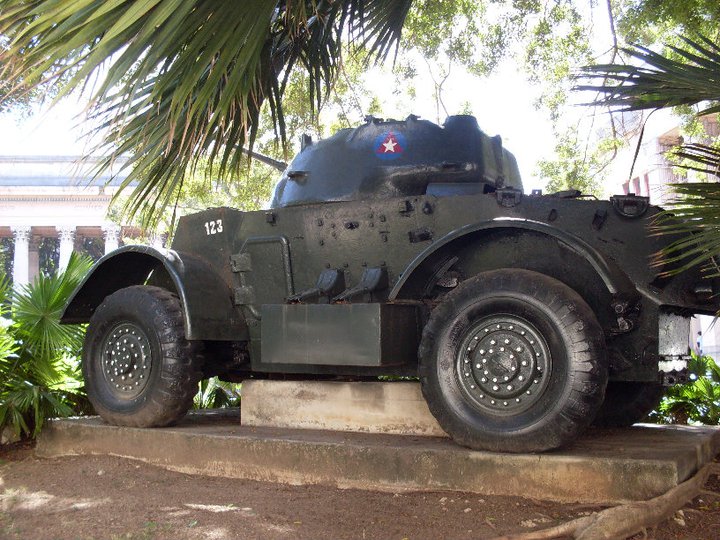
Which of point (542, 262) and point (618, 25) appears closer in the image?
point (542, 262)

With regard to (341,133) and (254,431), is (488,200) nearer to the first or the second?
(341,133)

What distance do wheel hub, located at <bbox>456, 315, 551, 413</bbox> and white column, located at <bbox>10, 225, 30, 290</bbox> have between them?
1380 inches

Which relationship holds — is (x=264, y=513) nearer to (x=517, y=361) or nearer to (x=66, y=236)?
(x=517, y=361)

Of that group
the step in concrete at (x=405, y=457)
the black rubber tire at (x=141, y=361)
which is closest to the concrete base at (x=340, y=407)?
the step in concrete at (x=405, y=457)

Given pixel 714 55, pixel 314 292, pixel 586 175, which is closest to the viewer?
pixel 714 55

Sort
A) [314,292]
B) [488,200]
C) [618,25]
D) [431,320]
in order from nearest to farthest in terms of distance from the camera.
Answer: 1. [431,320]
2. [488,200]
3. [314,292]
4. [618,25]

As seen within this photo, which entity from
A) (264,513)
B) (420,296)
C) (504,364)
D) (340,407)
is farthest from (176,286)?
(504,364)

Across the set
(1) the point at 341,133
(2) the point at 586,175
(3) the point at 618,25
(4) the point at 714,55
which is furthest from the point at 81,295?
(2) the point at 586,175

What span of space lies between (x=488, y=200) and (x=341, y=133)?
1545mm

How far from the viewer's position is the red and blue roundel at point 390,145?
18.4 ft

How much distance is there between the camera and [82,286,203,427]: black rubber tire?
5531mm

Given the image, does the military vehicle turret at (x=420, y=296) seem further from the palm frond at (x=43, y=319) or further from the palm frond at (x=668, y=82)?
the palm frond at (x=668, y=82)

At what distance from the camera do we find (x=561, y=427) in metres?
4.07

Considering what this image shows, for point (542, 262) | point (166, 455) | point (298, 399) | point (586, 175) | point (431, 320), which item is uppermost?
point (586, 175)
